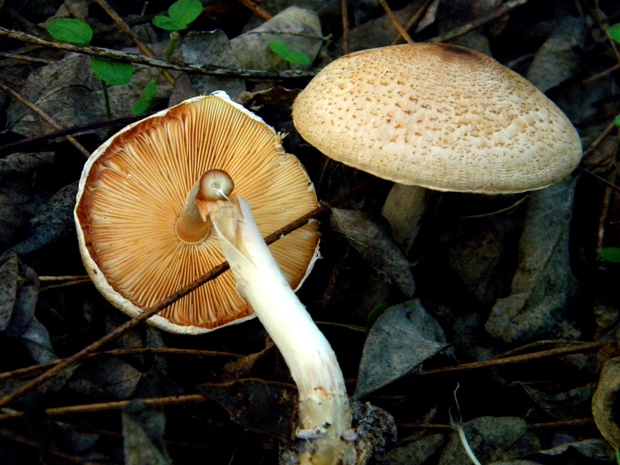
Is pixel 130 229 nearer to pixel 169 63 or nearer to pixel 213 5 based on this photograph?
pixel 169 63

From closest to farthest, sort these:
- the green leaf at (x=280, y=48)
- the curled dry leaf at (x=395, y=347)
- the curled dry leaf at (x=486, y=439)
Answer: the curled dry leaf at (x=486, y=439) < the curled dry leaf at (x=395, y=347) < the green leaf at (x=280, y=48)

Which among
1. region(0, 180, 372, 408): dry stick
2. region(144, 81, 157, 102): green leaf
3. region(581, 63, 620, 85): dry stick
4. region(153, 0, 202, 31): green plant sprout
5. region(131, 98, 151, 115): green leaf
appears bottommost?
region(0, 180, 372, 408): dry stick

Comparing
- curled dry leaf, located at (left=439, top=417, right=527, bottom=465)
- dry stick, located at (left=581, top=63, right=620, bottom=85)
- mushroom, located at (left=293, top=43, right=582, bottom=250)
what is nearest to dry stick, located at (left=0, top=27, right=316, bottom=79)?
mushroom, located at (left=293, top=43, right=582, bottom=250)

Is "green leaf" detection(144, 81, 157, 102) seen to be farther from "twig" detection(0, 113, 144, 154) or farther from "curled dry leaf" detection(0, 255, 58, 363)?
"curled dry leaf" detection(0, 255, 58, 363)

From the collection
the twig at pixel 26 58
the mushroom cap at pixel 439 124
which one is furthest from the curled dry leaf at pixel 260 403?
the twig at pixel 26 58

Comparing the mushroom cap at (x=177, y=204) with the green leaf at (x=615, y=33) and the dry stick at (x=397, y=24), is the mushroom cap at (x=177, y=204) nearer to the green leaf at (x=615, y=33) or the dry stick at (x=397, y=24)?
the dry stick at (x=397, y=24)

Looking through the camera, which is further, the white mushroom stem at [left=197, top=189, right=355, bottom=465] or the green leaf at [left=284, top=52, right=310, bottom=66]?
the green leaf at [left=284, top=52, right=310, bottom=66]

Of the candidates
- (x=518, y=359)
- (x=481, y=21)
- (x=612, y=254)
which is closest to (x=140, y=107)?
(x=481, y=21)
